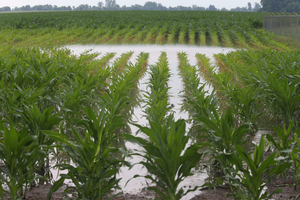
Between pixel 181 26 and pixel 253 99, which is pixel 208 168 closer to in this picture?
pixel 253 99

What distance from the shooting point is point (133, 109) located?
605 cm

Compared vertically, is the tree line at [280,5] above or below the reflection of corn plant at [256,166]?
above

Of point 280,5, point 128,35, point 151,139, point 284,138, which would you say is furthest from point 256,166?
point 280,5

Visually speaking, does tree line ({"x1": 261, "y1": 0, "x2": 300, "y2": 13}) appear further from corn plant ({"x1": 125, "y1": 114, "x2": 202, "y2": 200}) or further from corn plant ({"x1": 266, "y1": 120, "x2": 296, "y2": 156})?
corn plant ({"x1": 125, "y1": 114, "x2": 202, "y2": 200})

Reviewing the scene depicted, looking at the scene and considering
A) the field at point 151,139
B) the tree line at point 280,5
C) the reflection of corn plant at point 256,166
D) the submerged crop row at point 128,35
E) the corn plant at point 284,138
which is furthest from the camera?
the tree line at point 280,5

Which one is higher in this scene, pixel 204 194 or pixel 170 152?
pixel 170 152

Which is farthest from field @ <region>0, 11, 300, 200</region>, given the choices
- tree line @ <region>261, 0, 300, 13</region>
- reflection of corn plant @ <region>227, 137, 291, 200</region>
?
tree line @ <region>261, 0, 300, 13</region>

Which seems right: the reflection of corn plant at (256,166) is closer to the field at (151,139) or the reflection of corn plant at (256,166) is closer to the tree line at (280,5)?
the field at (151,139)

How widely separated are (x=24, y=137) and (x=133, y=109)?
11.9ft

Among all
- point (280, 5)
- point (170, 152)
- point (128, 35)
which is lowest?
point (170, 152)

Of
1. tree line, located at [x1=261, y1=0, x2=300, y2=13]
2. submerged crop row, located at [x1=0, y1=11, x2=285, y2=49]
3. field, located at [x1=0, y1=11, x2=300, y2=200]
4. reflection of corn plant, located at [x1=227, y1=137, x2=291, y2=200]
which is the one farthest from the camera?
tree line, located at [x1=261, y1=0, x2=300, y2=13]

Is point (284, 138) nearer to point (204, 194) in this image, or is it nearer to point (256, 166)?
point (256, 166)

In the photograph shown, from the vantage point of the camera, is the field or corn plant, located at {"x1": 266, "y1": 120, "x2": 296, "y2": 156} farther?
corn plant, located at {"x1": 266, "y1": 120, "x2": 296, "y2": 156}

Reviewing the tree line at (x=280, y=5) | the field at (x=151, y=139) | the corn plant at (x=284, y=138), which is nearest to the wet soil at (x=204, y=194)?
the field at (x=151, y=139)
